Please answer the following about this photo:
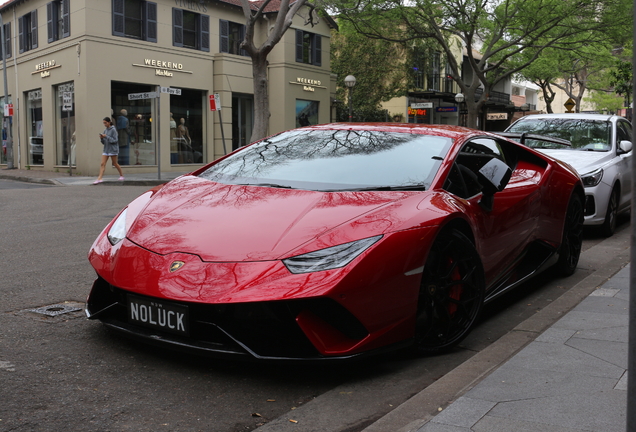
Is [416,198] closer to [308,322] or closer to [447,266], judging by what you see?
[447,266]

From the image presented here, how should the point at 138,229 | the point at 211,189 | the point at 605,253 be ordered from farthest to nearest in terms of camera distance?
the point at 605,253
the point at 211,189
the point at 138,229

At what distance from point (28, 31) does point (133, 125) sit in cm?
648

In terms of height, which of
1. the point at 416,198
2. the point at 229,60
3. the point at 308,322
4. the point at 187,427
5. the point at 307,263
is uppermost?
the point at 229,60

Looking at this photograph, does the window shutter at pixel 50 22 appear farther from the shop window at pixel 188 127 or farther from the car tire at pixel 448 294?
the car tire at pixel 448 294

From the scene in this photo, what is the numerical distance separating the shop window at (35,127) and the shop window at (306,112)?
10.4 metres

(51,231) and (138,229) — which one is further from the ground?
(138,229)

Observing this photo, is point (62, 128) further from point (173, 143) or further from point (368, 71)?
point (368, 71)

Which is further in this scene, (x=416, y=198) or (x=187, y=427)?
(x=416, y=198)

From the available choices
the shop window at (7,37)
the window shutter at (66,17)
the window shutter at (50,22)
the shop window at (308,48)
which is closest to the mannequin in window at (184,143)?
the window shutter at (66,17)

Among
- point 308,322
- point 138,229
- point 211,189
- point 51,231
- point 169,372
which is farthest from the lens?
point 51,231

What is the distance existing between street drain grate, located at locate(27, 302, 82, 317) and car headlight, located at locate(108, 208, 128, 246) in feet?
2.56

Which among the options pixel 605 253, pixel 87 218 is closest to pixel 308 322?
pixel 605 253

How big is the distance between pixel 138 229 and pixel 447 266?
168cm

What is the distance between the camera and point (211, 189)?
13.1 ft
